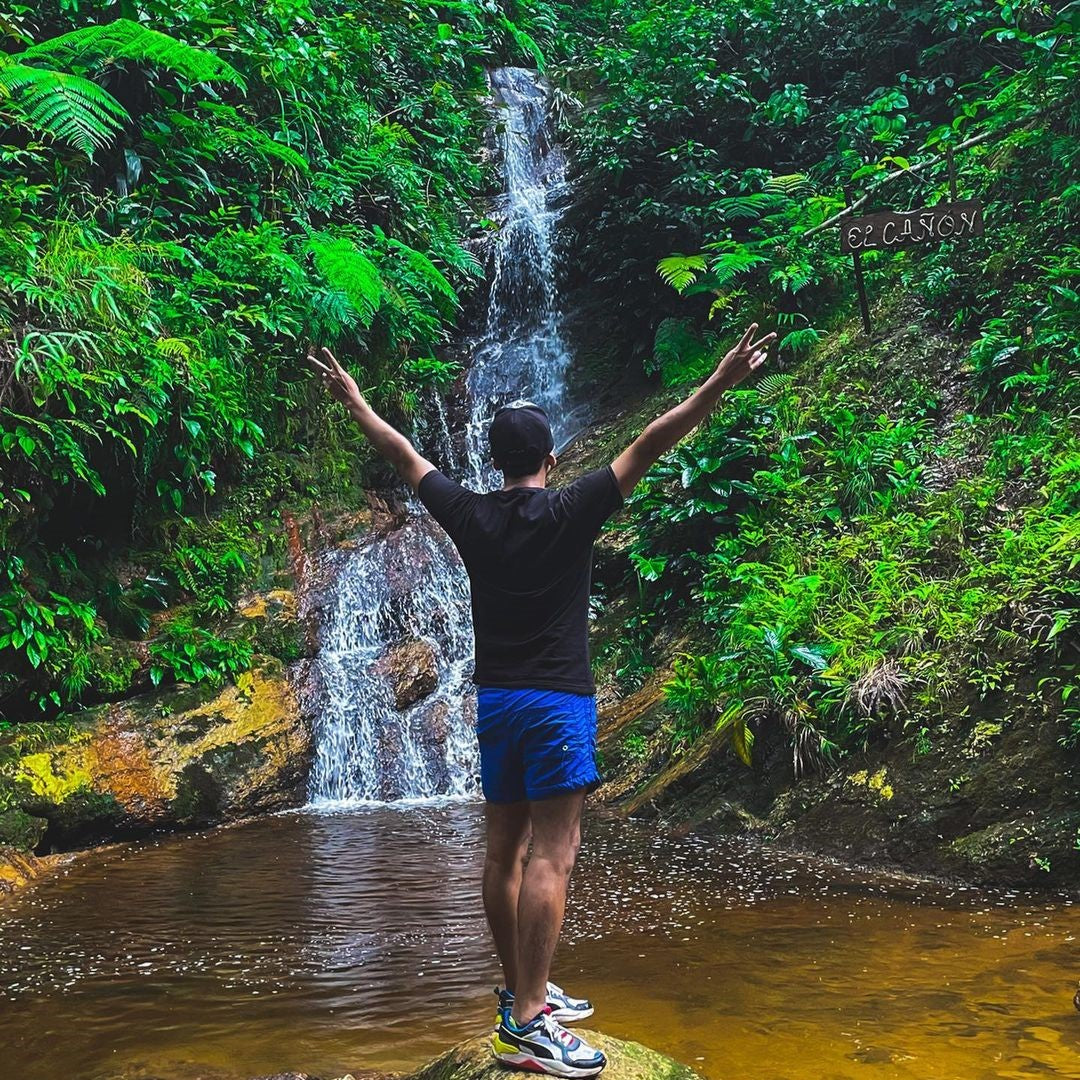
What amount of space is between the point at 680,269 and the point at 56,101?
274 inches

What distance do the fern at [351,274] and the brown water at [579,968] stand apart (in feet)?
19.5

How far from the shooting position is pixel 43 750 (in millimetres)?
7012

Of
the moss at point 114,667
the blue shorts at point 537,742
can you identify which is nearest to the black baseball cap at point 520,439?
the blue shorts at point 537,742

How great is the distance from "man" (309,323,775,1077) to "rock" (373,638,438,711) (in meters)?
6.66

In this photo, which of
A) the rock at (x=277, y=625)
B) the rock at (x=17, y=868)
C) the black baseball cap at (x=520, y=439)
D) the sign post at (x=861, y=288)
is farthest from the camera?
the sign post at (x=861, y=288)

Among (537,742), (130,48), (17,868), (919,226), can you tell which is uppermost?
(130,48)

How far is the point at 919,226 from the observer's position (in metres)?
8.84

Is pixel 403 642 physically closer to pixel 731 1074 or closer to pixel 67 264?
pixel 67 264

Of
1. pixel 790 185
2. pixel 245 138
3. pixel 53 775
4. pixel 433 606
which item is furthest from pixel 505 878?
pixel 790 185

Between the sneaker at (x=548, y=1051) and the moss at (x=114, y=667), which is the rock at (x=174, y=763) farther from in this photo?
the sneaker at (x=548, y=1051)

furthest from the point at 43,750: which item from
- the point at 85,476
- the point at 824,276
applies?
the point at 824,276

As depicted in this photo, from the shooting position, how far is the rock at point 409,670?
9.29 metres

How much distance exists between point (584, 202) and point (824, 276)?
4.72 metres

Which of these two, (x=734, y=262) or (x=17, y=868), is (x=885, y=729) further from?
(x=734, y=262)
